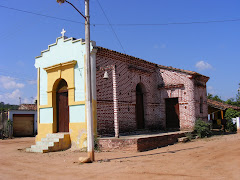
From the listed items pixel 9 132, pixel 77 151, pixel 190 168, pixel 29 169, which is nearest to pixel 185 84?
pixel 77 151

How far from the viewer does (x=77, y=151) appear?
11.9 m

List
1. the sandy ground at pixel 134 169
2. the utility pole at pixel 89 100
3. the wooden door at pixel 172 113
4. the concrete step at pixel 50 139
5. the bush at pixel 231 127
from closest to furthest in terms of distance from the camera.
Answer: the sandy ground at pixel 134 169 < the utility pole at pixel 89 100 < the concrete step at pixel 50 139 < the wooden door at pixel 172 113 < the bush at pixel 231 127

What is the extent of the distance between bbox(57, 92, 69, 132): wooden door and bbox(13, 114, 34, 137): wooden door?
13.3 metres

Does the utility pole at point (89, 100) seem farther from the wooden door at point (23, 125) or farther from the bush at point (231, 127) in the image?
the wooden door at point (23, 125)

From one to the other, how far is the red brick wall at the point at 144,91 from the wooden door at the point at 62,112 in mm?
2289

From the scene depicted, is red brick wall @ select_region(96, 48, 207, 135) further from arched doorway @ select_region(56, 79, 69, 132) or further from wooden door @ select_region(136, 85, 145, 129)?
arched doorway @ select_region(56, 79, 69, 132)

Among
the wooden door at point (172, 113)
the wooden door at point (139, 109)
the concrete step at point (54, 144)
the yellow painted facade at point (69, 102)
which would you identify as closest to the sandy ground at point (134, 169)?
the concrete step at point (54, 144)

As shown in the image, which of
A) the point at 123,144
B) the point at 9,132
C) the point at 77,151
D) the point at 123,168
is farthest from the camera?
the point at 9,132

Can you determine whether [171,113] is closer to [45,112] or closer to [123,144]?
[123,144]

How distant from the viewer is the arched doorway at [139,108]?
15656 millimetres

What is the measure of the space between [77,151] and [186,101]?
8.01 m

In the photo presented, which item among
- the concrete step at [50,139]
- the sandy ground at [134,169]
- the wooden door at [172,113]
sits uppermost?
the wooden door at [172,113]

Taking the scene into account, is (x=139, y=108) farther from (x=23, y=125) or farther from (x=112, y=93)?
(x=23, y=125)

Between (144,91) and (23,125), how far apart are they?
1577 centimetres
